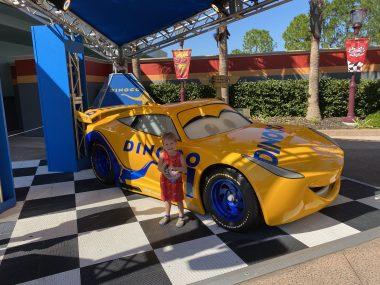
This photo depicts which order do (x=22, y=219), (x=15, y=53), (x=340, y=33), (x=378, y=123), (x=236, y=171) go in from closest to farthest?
(x=236, y=171) < (x=22, y=219) < (x=378, y=123) < (x=15, y=53) < (x=340, y=33)

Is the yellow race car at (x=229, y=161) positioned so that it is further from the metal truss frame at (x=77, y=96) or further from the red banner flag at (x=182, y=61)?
A: the red banner flag at (x=182, y=61)

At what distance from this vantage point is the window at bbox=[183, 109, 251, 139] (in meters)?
4.21

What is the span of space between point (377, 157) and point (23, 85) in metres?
11.0

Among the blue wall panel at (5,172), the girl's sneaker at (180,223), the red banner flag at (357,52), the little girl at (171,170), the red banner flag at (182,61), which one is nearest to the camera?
the little girl at (171,170)

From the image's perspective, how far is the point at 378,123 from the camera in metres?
10.2

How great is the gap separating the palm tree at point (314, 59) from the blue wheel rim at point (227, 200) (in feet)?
29.5

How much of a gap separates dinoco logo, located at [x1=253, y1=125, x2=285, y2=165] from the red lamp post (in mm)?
7979

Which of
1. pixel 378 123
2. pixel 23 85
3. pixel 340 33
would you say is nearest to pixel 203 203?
pixel 378 123

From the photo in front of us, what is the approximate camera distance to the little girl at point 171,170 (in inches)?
146

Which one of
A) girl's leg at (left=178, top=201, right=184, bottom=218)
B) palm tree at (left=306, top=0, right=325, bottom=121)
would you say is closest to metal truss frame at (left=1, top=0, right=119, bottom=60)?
girl's leg at (left=178, top=201, right=184, bottom=218)

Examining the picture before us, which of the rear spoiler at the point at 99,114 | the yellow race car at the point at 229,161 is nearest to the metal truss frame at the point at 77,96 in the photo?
the rear spoiler at the point at 99,114

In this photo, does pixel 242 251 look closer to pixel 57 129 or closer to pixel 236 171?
pixel 236 171

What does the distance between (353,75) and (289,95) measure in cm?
233

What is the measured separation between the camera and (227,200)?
3607 millimetres
